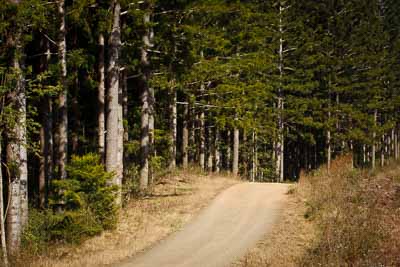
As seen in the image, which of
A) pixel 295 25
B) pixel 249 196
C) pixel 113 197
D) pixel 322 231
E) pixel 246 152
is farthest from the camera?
pixel 246 152

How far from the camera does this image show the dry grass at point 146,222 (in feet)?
38.4

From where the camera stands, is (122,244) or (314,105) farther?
(314,105)

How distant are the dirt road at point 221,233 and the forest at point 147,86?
2.27m

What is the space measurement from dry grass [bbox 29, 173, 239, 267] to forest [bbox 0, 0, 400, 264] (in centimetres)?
59

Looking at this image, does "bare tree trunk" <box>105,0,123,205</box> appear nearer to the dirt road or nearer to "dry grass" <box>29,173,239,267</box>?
"dry grass" <box>29,173,239,267</box>

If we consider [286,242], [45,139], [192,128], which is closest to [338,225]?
[286,242]

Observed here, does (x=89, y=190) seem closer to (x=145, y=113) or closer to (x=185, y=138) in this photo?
(x=145, y=113)

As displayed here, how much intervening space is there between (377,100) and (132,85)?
73.2 feet

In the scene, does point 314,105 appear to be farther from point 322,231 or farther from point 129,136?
point 322,231

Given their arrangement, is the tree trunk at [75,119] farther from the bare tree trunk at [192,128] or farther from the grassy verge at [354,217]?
the grassy verge at [354,217]

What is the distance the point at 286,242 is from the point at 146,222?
4.20m

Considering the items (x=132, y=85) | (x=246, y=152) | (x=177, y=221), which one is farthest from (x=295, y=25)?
(x=177, y=221)

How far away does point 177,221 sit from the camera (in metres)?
14.8

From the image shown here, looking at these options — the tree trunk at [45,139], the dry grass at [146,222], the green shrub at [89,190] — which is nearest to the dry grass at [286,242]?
the dry grass at [146,222]
